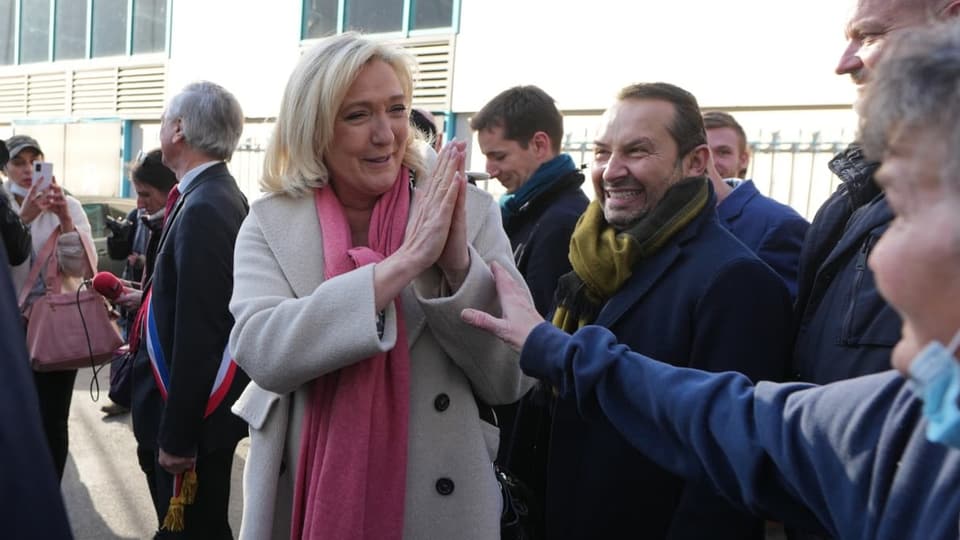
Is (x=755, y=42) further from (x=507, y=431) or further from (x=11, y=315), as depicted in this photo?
(x=11, y=315)

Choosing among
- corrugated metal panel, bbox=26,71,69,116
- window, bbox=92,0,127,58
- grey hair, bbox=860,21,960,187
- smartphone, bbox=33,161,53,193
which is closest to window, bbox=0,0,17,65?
corrugated metal panel, bbox=26,71,69,116

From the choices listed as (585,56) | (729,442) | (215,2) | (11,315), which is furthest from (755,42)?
(215,2)

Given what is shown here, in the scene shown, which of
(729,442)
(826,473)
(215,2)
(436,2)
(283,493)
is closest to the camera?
(826,473)

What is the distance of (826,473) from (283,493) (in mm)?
1270

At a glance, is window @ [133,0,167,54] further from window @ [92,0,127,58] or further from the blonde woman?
the blonde woman

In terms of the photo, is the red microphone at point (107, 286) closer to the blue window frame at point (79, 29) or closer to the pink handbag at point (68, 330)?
the pink handbag at point (68, 330)

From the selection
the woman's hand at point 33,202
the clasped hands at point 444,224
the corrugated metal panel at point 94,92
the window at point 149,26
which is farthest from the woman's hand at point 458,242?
the corrugated metal panel at point 94,92

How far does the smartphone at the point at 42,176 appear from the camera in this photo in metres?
4.49

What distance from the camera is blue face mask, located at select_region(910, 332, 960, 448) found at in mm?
856

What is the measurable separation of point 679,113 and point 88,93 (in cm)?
1626

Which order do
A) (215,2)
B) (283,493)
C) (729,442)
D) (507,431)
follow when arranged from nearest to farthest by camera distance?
(729,442), (283,493), (507,431), (215,2)

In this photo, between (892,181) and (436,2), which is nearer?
(892,181)

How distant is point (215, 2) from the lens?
43.8 feet

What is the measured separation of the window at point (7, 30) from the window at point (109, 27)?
10.4 ft
